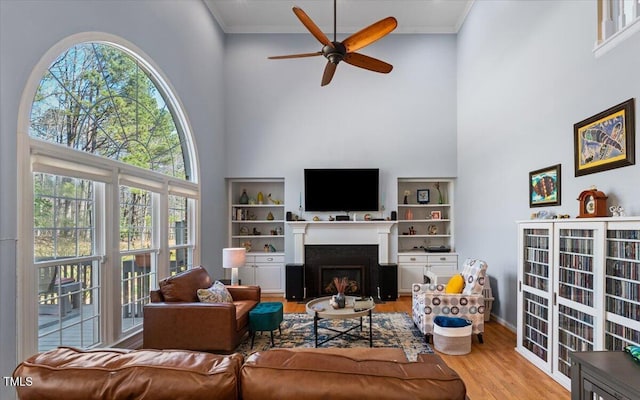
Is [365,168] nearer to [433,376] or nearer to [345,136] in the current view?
[345,136]

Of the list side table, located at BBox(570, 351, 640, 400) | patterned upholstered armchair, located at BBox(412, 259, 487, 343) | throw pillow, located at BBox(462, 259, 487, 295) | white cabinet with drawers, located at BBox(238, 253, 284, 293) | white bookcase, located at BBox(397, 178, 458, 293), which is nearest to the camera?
side table, located at BBox(570, 351, 640, 400)

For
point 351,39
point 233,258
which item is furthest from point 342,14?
point 233,258

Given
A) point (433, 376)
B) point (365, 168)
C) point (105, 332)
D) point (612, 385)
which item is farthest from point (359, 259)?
point (433, 376)

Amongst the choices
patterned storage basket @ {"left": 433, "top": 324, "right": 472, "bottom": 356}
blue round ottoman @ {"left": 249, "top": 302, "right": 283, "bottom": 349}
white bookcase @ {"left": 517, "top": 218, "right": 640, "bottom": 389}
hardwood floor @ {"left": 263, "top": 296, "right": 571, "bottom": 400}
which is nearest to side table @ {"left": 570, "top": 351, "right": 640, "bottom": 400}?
white bookcase @ {"left": 517, "top": 218, "right": 640, "bottom": 389}

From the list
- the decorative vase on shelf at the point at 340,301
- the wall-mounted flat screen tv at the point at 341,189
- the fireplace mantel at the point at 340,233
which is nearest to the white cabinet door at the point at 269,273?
the fireplace mantel at the point at 340,233

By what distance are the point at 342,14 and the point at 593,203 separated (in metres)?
5.23

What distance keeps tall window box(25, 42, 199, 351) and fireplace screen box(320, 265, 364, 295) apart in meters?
2.82

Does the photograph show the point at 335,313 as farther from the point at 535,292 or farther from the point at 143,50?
the point at 143,50

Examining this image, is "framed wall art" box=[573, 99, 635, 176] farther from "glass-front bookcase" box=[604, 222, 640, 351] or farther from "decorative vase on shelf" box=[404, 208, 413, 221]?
"decorative vase on shelf" box=[404, 208, 413, 221]

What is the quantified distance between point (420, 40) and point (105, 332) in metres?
6.90

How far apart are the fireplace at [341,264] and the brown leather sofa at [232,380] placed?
5432 millimetres

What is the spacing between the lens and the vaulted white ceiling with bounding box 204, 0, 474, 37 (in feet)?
20.3

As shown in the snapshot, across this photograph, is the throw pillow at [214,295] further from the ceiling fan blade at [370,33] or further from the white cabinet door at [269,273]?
the ceiling fan blade at [370,33]

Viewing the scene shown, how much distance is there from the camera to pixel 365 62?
154 inches
